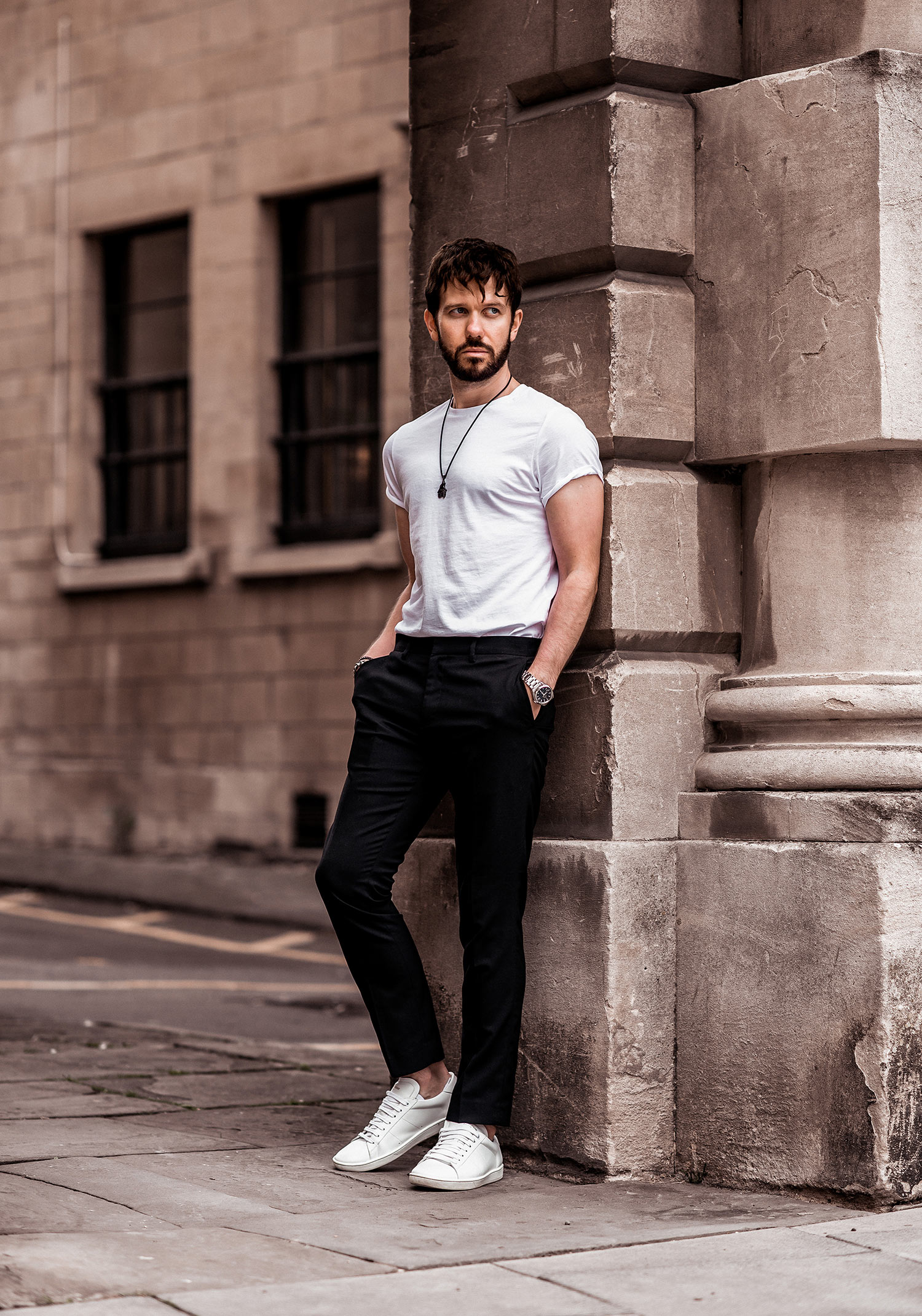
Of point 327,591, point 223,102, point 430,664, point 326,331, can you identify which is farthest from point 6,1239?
point 223,102

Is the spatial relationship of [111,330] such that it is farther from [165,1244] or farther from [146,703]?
[165,1244]

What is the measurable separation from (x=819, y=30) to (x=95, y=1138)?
131 inches

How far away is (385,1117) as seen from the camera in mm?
4820

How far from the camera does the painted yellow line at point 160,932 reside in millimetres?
11414

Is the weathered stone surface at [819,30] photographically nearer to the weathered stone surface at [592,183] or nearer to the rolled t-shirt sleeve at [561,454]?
the weathered stone surface at [592,183]

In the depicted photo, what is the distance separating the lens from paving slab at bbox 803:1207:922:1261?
4000 millimetres

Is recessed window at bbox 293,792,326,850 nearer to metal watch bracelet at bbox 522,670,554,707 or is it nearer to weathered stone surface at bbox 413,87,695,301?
weathered stone surface at bbox 413,87,695,301

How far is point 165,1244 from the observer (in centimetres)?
391

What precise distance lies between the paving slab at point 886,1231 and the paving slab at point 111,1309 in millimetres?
1453

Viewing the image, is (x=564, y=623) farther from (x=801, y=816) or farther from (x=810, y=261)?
(x=810, y=261)

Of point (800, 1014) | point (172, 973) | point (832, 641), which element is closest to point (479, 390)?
point (832, 641)

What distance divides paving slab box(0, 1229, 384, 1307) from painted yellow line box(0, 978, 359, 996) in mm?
5239

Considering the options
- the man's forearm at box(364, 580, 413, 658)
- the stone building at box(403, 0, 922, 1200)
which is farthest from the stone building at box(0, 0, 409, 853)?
the man's forearm at box(364, 580, 413, 658)

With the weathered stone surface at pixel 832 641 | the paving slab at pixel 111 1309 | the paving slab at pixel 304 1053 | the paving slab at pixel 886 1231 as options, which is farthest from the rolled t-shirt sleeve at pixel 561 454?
the paving slab at pixel 304 1053
